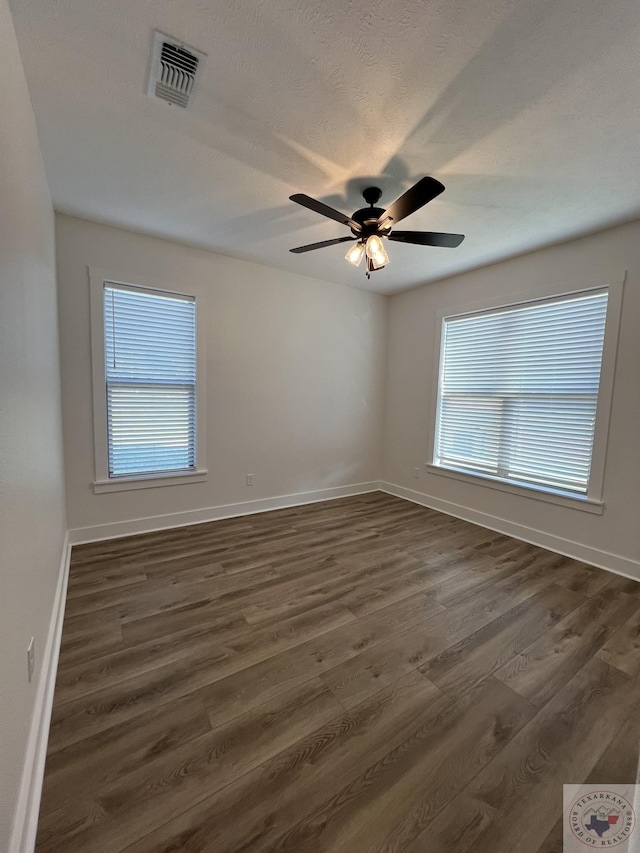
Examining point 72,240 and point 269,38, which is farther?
point 72,240

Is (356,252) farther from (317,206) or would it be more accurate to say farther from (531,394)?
(531,394)

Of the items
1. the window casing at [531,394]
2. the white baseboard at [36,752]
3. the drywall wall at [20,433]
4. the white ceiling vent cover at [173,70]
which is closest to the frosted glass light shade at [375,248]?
the white ceiling vent cover at [173,70]

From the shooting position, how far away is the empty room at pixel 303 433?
1.17 meters

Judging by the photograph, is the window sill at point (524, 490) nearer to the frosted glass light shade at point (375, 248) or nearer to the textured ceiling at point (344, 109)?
the textured ceiling at point (344, 109)

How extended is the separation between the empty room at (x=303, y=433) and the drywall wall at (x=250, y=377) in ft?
0.12

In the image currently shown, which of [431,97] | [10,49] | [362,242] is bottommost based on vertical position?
[362,242]

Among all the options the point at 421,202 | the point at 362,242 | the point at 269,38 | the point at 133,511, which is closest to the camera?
the point at 269,38

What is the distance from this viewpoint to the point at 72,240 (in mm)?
2773

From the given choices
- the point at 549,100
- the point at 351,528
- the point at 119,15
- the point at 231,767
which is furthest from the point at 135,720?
the point at 549,100

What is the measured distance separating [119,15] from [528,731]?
10.7 feet

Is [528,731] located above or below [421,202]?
below

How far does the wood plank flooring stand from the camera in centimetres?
108

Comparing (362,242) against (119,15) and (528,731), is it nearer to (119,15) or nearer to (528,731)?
(119,15)

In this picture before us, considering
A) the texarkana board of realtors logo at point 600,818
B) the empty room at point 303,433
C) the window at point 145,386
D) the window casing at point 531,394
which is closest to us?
the texarkana board of realtors logo at point 600,818
